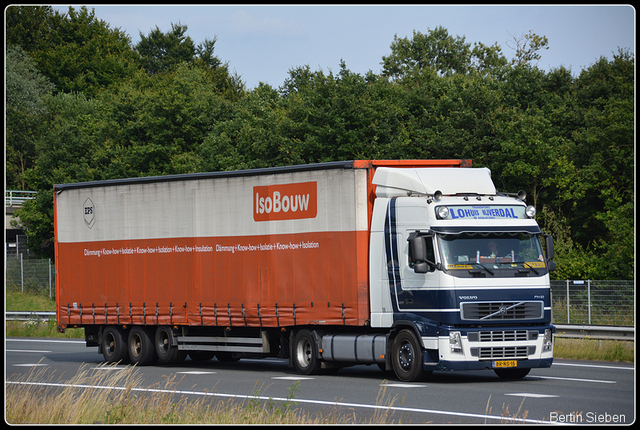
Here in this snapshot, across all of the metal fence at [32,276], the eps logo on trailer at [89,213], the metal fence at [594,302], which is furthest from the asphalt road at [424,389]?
the metal fence at [32,276]

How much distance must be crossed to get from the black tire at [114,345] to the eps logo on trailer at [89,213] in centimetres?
246

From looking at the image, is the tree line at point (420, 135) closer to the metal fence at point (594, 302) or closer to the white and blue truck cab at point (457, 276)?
the metal fence at point (594, 302)

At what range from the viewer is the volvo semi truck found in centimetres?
1484

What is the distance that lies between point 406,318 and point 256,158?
1120 inches

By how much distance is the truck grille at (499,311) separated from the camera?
1462 centimetres

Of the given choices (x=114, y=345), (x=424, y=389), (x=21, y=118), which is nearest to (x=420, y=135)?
(x=114, y=345)

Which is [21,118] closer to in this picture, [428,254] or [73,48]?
[73,48]

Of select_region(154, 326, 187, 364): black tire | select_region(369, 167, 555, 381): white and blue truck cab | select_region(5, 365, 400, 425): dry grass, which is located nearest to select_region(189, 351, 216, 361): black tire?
select_region(154, 326, 187, 364): black tire

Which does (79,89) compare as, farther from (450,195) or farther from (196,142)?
(450,195)

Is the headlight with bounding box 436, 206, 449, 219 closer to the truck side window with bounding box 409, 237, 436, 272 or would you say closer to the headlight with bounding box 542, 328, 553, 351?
the truck side window with bounding box 409, 237, 436, 272

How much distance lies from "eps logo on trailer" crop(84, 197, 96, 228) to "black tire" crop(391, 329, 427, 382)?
849 centimetres

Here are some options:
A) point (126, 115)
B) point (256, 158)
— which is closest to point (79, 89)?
point (126, 115)

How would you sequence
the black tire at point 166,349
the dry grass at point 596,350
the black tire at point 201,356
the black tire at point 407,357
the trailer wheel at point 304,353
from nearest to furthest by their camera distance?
the black tire at point 407,357 → the trailer wheel at point 304,353 → the black tire at point 166,349 → the dry grass at point 596,350 → the black tire at point 201,356

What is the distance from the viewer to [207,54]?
88.2 metres
